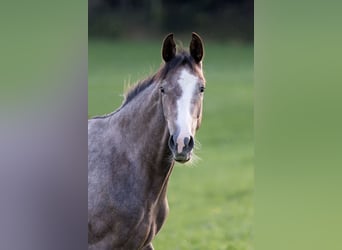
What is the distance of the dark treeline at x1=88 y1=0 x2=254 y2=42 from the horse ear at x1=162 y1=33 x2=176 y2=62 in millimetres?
96

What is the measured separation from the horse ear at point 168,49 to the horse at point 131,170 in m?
0.04

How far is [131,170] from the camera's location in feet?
4.57

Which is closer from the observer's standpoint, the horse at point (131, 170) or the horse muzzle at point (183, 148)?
the horse muzzle at point (183, 148)

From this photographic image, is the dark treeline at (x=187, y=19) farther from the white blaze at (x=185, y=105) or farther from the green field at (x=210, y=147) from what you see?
the white blaze at (x=185, y=105)

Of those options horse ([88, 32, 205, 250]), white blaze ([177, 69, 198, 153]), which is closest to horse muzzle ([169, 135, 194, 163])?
white blaze ([177, 69, 198, 153])

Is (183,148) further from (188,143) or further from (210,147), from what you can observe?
(210,147)

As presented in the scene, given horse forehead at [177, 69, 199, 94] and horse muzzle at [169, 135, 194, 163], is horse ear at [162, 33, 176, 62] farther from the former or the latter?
horse muzzle at [169, 135, 194, 163]

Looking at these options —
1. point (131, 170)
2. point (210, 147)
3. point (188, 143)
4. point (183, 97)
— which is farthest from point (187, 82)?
point (210, 147)

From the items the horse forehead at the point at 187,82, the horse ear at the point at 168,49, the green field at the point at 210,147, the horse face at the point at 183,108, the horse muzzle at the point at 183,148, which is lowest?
the green field at the point at 210,147

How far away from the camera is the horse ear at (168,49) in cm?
128

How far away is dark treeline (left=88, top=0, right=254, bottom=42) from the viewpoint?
52.4 inches

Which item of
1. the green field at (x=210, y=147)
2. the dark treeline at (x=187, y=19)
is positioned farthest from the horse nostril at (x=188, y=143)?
the dark treeline at (x=187, y=19)

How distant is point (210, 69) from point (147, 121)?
282mm

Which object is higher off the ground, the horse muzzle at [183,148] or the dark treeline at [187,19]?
the dark treeline at [187,19]
